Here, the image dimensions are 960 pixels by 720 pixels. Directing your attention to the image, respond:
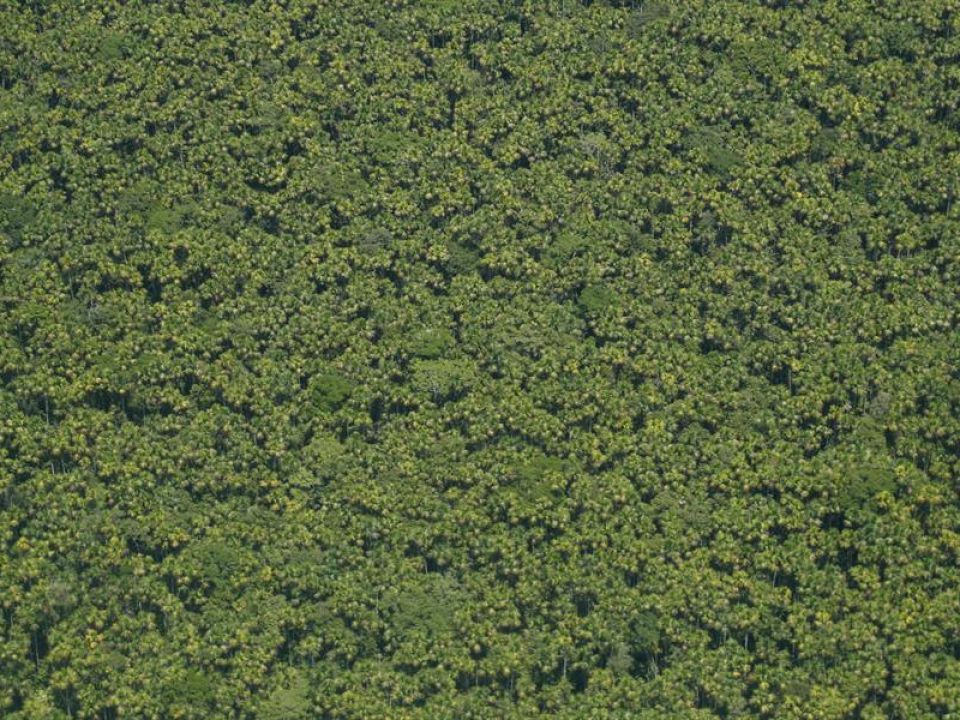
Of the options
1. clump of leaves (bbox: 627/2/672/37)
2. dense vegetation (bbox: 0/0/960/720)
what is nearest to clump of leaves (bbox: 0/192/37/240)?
dense vegetation (bbox: 0/0/960/720)

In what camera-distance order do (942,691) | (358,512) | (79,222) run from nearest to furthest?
(942,691), (358,512), (79,222)

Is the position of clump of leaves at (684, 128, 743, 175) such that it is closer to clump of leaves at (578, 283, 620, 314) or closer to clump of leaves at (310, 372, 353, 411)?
clump of leaves at (578, 283, 620, 314)

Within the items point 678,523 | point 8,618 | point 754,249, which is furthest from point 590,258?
point 8,618

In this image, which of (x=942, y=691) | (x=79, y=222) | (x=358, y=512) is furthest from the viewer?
(x=79, y=222)

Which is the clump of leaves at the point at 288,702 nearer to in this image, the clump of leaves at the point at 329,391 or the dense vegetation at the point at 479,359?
the dense vegetation at the point at 479,359

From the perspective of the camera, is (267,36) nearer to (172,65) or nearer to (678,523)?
(172,65)

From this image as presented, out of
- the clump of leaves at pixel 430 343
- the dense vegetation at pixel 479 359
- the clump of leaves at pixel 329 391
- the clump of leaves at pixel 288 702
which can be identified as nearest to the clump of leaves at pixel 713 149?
the dense vegetation at pixel 479 359

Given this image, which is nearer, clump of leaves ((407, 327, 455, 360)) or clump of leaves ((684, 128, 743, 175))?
clump of leaves ((407, 327, 455, 360))

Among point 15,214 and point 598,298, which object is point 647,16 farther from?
point 15,214

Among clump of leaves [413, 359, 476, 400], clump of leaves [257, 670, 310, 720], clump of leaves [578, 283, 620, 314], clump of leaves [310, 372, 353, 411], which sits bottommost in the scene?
clump of leaves [257, 670, 310, 720]
